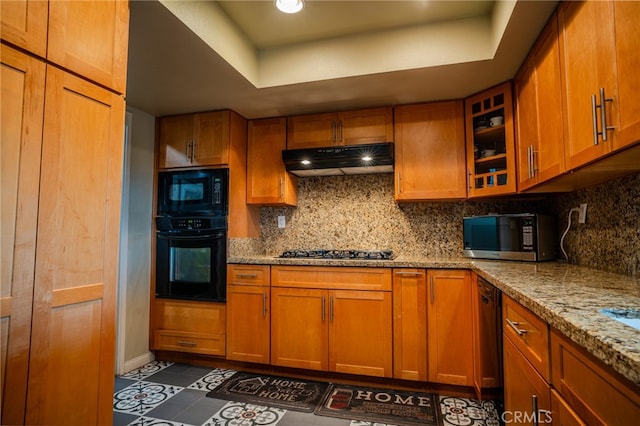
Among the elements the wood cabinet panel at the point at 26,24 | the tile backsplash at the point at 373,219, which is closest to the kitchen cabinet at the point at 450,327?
the tile backsplash at the point at 373,219

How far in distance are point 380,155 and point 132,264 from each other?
2.24 m

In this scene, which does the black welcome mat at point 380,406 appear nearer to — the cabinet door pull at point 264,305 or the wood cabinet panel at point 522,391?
the wood cabinet panel at point 522,391

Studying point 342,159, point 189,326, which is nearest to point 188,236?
point 189,326

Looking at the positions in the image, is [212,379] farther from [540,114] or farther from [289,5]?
[540,114]

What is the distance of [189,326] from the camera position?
273cm

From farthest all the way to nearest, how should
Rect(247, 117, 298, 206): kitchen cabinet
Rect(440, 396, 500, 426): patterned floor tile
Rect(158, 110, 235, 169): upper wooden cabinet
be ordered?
Rect(247, 117, 298, 206): kitchen cabinet, Rect(158, 110, 235, 169): upper wooden cabinet, Rect(440, 396, 500, 426): patterned floor tile

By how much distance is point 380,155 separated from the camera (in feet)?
8.39

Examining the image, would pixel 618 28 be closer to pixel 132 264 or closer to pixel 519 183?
pixel 519 183

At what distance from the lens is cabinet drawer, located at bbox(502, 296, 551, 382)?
3.34ft

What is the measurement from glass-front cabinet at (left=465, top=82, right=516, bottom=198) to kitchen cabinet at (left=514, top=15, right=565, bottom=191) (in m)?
0.07

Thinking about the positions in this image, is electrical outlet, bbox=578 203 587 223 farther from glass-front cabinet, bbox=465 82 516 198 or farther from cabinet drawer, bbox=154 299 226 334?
cabinet drawer, bbox=154 299 226 334

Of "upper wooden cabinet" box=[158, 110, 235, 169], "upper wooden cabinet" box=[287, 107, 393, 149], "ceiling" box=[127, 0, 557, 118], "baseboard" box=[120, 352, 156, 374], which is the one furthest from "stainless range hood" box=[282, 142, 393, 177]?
"baseboard" box=[120, 352, 156, 374]

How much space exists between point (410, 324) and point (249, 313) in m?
1.24

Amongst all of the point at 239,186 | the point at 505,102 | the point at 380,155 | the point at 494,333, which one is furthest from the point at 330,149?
the point at 494,333
